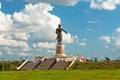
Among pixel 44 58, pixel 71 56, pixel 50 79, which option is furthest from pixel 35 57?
pixel 50 79

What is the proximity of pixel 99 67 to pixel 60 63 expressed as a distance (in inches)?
468

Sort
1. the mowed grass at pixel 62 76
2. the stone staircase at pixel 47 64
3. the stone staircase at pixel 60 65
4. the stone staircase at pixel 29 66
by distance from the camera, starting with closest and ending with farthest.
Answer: the mowed grass at pixel 62 76 → the stone staircase at pixel 60 65 → the stone staircase at pixel 47 64 → the stone staircase at pixel 29 66

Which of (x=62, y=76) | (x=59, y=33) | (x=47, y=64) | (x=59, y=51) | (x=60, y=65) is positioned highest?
(x=59, y=33)

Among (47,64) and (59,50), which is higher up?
(59,50)

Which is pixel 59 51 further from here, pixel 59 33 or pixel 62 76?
Answer: pixel 62 76

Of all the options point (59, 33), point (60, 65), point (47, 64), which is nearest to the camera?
point (60, 65)

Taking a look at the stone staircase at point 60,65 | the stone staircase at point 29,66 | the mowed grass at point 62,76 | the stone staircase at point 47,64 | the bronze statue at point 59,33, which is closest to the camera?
the mowed grass at point 62,76

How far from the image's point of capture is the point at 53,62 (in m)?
81.1

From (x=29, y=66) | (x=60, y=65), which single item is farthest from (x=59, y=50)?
(x=60, y=65)

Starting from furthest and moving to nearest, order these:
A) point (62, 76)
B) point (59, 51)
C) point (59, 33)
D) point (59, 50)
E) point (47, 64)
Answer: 1. point (59, 33)
2. point (59, 50)
3. point (59, 51)
4. point (47, 64)
5. point (62, 76)

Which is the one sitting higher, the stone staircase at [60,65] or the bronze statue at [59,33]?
the bronze statue at [59,33]

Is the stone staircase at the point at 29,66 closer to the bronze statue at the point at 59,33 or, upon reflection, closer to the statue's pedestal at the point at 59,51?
the statue's pedestal at the point at 59,51

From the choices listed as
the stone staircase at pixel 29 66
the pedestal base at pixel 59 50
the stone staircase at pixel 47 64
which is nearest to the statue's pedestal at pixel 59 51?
the pedestal base at pixel 59 50

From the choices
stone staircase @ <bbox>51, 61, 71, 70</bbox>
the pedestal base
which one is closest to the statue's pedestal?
the pedestal base
